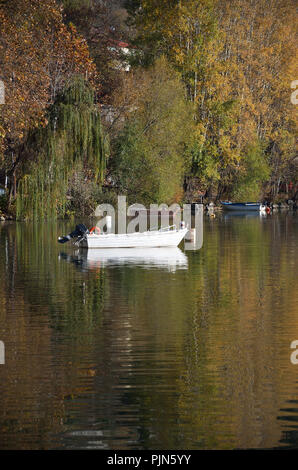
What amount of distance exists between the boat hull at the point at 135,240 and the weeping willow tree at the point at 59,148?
11877 millimetres

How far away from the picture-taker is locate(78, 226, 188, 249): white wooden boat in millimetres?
43844

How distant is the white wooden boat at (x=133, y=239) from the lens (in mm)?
43844

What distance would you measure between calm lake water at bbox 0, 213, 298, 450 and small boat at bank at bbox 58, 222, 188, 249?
9468 millimetres

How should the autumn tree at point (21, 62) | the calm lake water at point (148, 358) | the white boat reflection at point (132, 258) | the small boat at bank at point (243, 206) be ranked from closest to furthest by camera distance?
the calm lake water at point (148, 358) → the white boat reflection at point (132, 258) → the autumn tree at point (21, 62) → the small boat at bank at point (243, 206)

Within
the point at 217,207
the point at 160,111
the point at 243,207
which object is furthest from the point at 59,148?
the point at 217,207

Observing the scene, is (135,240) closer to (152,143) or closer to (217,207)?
(152,143)

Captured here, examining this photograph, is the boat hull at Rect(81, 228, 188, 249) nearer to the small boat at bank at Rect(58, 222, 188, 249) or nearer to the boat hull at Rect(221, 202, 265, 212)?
the small boat at bank at Rect(58, 222, 188, 249)

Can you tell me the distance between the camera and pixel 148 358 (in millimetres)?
17062

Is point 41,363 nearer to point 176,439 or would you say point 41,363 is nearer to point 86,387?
point 86,387

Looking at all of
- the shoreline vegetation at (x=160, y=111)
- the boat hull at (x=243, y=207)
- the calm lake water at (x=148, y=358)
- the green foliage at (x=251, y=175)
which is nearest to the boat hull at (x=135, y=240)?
the calm lake water at (x=148, y=358)

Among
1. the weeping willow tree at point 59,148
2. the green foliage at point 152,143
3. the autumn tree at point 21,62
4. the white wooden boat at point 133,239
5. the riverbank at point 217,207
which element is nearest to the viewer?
the autumn tree at point 21,62

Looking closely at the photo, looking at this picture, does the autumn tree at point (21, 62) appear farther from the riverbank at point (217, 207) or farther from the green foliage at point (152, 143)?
the green foliage at point (152, 143)

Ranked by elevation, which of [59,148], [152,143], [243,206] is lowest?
[243,206]

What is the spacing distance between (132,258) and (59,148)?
61.0ft
